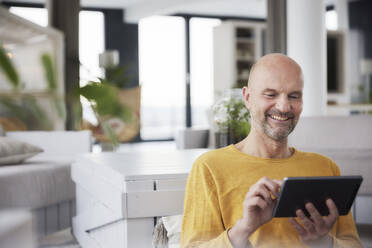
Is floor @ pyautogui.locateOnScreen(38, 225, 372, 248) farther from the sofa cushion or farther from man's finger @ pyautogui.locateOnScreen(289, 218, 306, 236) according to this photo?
man's finger @ pyautogui.locateOnScreen(289, 218, 306, 236)

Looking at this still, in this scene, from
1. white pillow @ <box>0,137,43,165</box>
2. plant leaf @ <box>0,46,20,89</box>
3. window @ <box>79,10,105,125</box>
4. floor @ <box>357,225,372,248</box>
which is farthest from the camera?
window @ <box>79,10,105,125</box>

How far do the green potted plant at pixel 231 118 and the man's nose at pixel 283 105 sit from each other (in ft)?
3.98

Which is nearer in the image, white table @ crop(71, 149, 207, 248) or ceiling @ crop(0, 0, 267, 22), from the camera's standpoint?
white table @ crop(71, 149, 207, 248)

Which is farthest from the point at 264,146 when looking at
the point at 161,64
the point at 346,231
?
the point at 161,64

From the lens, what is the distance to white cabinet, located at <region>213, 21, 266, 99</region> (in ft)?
30.4

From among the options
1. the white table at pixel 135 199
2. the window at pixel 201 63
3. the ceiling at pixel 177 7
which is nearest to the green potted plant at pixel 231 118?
the white table at pixel 135 199

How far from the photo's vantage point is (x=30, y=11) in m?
9.26

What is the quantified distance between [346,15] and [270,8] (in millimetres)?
4562

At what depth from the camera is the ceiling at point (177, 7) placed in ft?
28.0

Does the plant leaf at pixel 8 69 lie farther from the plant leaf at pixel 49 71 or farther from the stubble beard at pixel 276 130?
the stubble beard at pixel 276 130

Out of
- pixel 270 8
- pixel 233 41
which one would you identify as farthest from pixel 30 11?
pixel 270 8

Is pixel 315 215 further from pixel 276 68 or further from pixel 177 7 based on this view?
pixel 177 7

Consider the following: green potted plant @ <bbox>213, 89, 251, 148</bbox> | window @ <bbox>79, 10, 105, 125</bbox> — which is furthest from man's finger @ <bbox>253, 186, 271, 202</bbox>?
window @ <bbox>79, 10, 105, 125</bbox>

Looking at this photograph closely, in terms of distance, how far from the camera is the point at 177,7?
846cm
